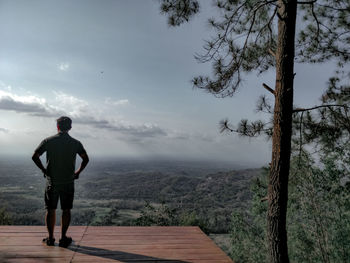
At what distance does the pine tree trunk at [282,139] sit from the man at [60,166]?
7.11 ft

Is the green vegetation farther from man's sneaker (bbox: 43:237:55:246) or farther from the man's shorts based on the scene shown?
man's sneaker (bbox: 43:237:55:246)

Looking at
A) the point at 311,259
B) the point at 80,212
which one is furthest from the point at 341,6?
the point at 80,212

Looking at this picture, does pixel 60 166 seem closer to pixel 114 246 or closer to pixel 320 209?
pixel 114 246

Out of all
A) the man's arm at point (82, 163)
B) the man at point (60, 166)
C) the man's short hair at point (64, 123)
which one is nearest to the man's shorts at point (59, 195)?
the man at point (60, 166)

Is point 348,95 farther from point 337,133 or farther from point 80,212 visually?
point 80,212

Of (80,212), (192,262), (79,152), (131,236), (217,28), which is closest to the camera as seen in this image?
(192,262)

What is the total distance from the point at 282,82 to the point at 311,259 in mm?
4382

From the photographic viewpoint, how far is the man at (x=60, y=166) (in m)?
2.81

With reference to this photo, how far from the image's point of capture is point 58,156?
2.82 meters

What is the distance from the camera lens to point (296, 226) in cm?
577

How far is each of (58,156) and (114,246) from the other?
116 cm

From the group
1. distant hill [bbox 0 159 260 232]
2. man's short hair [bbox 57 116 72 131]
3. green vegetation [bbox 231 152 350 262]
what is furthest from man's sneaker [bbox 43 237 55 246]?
distant hill [bbox 0 159 260 232]

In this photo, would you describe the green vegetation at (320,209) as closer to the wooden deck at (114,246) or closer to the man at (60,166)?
the wooden deck at (114,246)

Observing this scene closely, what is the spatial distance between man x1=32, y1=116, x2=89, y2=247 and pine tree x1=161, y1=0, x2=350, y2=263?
6.39 feet
